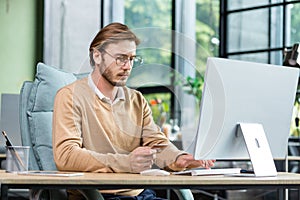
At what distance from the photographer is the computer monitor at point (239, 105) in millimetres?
2031

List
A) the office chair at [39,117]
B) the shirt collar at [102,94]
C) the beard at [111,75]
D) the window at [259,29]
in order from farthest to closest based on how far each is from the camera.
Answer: the window at [259,29] → the office chair at [39,117] → the shirt collar at [102,94] → the beard at [111,75]

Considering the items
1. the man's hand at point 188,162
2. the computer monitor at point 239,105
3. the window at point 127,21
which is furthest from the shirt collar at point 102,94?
the window at point 127,21

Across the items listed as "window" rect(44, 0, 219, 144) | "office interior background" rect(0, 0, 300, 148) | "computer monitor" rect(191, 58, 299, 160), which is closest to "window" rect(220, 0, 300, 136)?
"office interior background" rect(0, 0, 300, 148)

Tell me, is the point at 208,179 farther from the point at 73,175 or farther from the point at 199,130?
the point at 73,175

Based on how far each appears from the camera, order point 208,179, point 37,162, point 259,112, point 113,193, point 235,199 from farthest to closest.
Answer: point 235,199
point 37,162
point 113,193
point 259,112
point 208,179

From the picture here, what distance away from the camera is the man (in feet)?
7.20

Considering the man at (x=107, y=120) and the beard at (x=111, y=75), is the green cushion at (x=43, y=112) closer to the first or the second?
the man at (x=107, y=120)

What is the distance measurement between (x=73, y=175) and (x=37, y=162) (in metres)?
0.68

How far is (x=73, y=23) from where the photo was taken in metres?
7.33

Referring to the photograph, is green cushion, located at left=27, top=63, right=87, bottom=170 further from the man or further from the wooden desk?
the wooden desk

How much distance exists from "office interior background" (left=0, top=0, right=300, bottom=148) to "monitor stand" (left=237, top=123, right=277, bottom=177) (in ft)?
11.9

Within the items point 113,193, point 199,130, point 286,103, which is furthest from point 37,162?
point 286,103

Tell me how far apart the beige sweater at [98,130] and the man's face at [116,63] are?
0.22 feet

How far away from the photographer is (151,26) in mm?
6461
